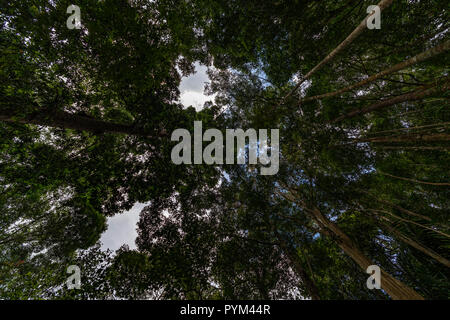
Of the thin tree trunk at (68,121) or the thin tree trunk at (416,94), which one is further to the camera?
the thin tree trunk at (68,121)

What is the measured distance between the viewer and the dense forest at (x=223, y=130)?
434 centimetres

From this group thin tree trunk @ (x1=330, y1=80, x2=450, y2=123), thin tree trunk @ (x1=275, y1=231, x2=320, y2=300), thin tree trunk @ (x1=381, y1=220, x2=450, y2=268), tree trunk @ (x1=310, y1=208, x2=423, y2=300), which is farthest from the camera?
thin tree trunk @ (x1=275, y1=231, x2=320, y2=300)

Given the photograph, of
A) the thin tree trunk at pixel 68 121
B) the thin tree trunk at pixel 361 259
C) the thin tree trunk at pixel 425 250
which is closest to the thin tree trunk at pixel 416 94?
the thin tree trunk at pixel 361 259

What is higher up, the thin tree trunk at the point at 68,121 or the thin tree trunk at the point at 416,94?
the thin tree trunk at the point at 416,94

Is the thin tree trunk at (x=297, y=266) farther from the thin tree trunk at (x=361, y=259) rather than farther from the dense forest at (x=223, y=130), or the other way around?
the thin tree trunk at (x=361, y=259)

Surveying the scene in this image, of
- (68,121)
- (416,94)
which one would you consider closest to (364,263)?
(416,94)

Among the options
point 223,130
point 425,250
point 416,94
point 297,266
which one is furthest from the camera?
point 223,130

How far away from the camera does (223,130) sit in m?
6.68

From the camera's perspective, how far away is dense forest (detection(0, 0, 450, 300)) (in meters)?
4.34

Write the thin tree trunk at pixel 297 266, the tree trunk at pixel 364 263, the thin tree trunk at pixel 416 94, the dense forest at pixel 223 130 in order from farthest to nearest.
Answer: the thin tree trunk at pixel 297 266 < the dense forest at pixel 223 130 < the tree trunk at pixel 364 263 < the thin tree trunk at pixel 416 94

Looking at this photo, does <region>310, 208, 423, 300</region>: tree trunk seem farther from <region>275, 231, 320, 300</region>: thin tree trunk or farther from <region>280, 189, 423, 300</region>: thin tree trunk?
<region>275, 231, 320, 300</region>: thin tree trunk

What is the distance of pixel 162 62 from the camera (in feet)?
20.8

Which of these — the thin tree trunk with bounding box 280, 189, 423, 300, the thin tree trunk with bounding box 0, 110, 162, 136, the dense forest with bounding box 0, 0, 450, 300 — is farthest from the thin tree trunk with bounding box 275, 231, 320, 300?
the thin tree trunk with bounding box 0, 110, 162, 136

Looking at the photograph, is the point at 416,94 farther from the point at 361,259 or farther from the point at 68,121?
the point at 68,121
